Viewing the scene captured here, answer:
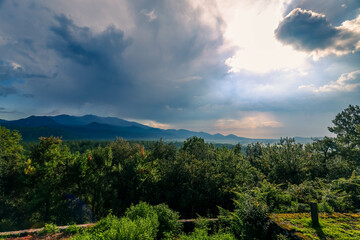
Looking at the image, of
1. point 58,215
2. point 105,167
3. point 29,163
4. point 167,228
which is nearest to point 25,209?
point 58,215

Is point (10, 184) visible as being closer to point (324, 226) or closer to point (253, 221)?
point (253, 221)

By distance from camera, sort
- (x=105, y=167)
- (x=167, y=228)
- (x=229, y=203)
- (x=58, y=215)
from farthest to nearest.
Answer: (x=105, y=167) < (x=58, y=215) < (x=229, y=203) < (x=167, y=228)

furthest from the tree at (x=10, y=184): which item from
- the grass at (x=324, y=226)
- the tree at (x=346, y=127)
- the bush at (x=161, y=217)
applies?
the tree at (x=346, y=127)

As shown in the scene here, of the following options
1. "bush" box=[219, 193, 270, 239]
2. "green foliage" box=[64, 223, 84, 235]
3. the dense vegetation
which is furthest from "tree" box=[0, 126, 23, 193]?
"bush" box=[219, 193, 270, 239]

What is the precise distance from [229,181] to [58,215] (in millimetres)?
18590

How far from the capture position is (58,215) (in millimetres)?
16453

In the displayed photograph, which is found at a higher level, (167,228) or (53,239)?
(167,228)

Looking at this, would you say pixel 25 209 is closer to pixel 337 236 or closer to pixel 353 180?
pixel 337 236

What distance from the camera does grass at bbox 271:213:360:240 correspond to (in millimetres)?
4715

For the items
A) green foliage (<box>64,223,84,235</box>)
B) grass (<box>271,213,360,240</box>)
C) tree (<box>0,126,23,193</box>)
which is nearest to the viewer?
grass (<box>271,213,360,240</box>)

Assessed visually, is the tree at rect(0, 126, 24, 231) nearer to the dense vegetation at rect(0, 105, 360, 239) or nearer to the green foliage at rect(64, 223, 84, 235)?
the dense vegetation at rect(0, 105, 360, 239)

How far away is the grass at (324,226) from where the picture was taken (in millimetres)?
4715

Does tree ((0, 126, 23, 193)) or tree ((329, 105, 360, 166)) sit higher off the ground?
tree ((329, 105, 360, 166))

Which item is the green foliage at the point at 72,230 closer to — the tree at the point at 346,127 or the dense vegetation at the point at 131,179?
the dense vegetation at the point at 131,179
